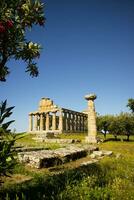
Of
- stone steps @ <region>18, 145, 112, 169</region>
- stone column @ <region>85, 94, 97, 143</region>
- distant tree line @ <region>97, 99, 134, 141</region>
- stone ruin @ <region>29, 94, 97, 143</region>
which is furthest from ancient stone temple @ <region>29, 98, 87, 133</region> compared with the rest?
stone steps @ <region>18, 145, 112, 169</region>

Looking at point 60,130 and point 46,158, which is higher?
point 60,130

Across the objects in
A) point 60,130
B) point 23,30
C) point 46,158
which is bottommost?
point 46,158

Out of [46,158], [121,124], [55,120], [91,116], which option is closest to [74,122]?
[55,120]

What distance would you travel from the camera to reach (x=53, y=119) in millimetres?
86312

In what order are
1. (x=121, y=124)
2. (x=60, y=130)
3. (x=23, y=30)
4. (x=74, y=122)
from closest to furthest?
(x=23, y=30) < (x=121, y=124) < (x=60, y=130) < (x=74, y=122)

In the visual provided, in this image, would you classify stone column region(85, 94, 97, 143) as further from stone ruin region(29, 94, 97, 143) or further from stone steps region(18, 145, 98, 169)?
stone ruin region(29, 94, 97, 143)

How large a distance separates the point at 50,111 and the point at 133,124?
1597 inches

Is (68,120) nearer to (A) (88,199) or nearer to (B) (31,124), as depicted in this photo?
(B) (31,124)

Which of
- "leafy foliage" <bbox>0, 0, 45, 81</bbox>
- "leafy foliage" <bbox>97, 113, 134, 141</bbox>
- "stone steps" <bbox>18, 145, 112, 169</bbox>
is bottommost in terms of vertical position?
"stone steps" <bbox>18, 145, 112, 169</bbox>

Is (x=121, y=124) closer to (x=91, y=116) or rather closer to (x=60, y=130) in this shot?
(x=91, y=116)

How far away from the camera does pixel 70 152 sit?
19188mm

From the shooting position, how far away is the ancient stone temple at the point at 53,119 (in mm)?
85863

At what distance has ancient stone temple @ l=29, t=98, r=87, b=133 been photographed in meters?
85.9

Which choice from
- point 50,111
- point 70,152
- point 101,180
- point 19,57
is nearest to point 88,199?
point 101,180
